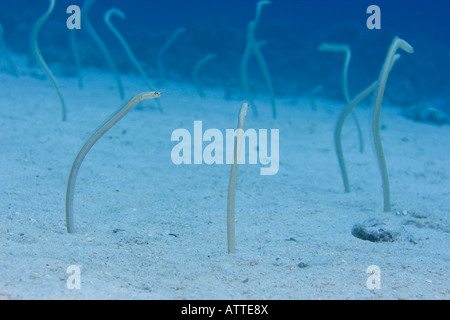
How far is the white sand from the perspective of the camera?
206 centimetres

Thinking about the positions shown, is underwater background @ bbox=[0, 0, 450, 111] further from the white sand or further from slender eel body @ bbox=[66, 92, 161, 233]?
slender eel body @ bbox=[66, 92, 161, 233]

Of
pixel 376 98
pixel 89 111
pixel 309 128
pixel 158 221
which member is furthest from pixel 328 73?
pixel 158 221

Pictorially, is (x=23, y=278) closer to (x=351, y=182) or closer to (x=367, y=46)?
(x=351, y=182)

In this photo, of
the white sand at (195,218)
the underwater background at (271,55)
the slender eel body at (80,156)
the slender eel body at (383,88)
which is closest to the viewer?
the white sand at (195,218)

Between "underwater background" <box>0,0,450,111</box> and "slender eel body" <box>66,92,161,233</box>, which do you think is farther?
"underwater background" <box>0,0,450,111</box>

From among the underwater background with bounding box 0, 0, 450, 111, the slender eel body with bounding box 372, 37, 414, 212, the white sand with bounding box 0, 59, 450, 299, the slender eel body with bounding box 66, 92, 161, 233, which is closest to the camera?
the white sand with bounding box 0, 59, 450, 299

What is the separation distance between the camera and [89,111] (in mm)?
6512

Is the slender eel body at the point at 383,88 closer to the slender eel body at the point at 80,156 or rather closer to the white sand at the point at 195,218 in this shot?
the white sand at the point at 195,218

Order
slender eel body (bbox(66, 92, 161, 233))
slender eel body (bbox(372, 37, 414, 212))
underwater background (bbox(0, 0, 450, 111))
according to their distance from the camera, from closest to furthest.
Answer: slender eel body (bbox(66, 92, 161, 233))
slender eel body (bbox(372, 37, 414, 212))
underwater background (bbox(0, 0, 450, 111))

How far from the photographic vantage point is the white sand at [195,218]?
2062mm

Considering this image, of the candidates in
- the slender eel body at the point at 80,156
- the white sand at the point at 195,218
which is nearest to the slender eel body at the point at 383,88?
the white sand at the point at 195,218

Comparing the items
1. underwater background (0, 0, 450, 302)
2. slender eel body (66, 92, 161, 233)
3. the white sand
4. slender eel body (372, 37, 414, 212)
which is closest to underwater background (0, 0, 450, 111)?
underwater background (0, 0, 450, 302)

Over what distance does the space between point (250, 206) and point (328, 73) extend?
13.1 meters

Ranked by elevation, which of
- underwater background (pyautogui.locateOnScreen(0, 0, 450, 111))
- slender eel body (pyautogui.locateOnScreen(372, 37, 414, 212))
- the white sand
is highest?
underwater background (pyautogui.locateOnScreen(0, 0, 450, 111))
